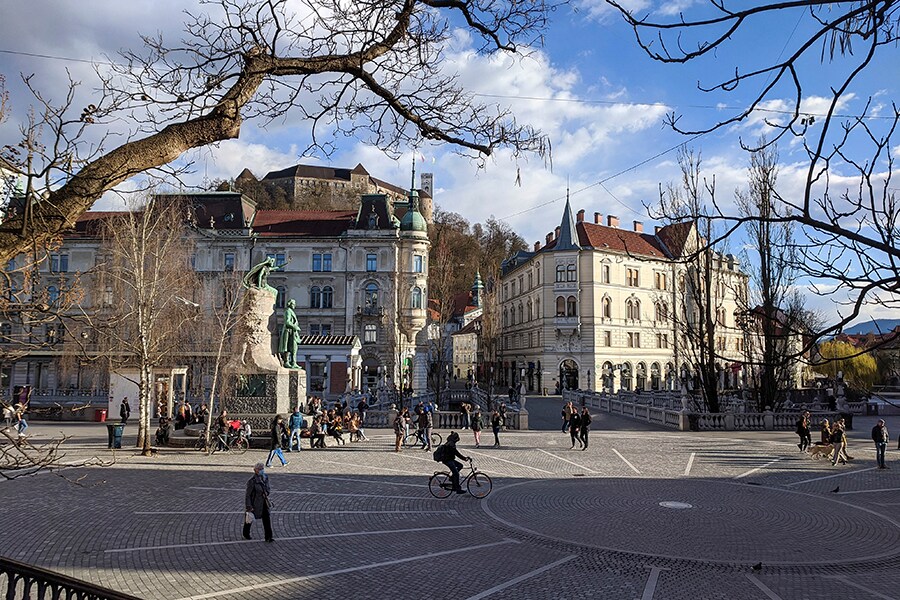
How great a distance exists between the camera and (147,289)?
29.8 m

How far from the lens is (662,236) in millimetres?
71688

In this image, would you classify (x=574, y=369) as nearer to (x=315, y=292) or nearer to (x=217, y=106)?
(x=315, y=292)

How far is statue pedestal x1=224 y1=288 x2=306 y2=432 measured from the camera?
907 inches

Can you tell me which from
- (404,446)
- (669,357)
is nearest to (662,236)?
(669,357)

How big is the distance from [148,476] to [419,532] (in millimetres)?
9706

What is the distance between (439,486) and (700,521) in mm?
6075

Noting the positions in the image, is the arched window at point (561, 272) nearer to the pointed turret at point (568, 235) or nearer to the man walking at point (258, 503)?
the pointed turret at point (568, 235)

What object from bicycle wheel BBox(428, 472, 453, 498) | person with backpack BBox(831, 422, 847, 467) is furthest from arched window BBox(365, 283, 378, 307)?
bicycle wheel BBox(428, 472, 453, 498)

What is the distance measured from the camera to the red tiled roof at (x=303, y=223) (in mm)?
61625

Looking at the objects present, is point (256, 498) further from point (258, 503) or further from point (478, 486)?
point (478, 486)

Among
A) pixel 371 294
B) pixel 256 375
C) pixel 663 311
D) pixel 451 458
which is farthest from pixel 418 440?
pixel 371 294

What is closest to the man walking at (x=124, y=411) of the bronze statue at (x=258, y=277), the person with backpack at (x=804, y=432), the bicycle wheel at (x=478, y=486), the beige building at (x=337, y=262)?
the bronze statue at (x=258, y=277)

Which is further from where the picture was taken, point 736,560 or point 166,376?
point 166,376

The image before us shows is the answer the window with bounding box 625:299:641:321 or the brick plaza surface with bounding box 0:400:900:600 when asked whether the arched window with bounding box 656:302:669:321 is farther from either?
the brick plaza surface with bounding box 0:400:900:600
